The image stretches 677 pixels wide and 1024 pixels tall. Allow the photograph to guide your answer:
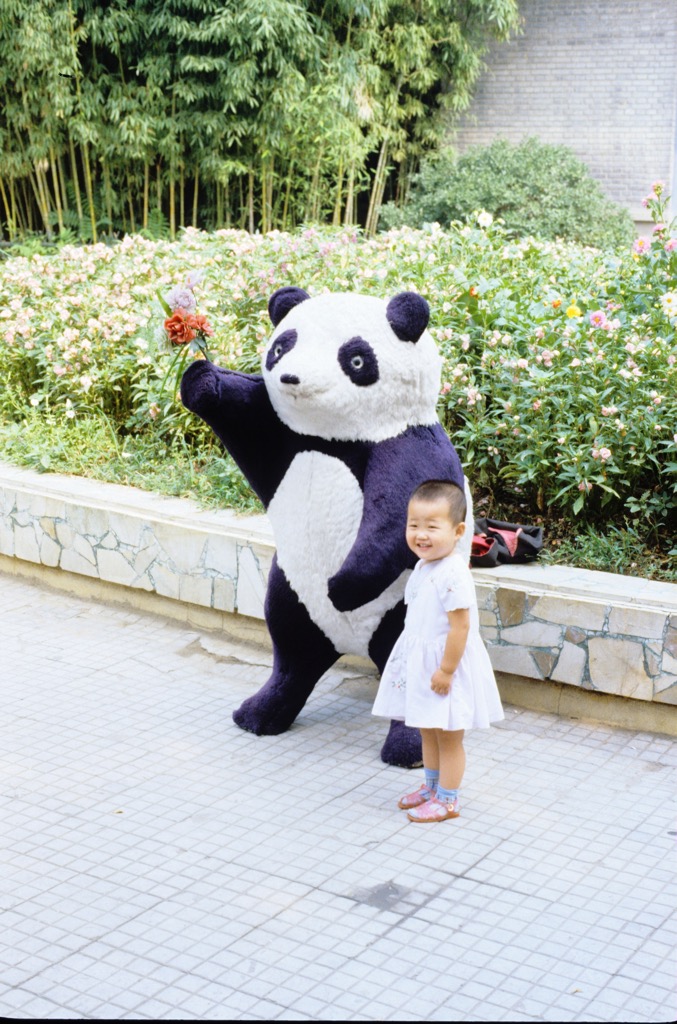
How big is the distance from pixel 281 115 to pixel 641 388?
780cm

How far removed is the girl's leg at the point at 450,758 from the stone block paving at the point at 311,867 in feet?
0.39

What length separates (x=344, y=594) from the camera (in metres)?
3.38

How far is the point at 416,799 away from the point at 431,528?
0.79 meters

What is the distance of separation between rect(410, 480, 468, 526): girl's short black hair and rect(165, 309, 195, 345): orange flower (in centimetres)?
98

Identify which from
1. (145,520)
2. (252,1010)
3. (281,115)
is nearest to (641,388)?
(145,520)

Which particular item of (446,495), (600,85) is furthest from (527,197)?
(446,495)

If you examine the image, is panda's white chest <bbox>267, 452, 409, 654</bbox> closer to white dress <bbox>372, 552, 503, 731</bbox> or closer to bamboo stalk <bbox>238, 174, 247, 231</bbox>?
white dress <bbox>372, 552, 503, 731</bbox>

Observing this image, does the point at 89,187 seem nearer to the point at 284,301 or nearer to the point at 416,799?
the point at 284,301

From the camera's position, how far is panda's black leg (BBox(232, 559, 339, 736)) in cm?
371

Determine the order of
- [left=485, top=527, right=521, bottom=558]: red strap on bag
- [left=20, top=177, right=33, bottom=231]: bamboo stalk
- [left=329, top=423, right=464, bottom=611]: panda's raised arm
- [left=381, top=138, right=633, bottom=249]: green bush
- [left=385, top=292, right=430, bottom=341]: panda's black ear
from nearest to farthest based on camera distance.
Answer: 1. [left=329, top=423, right=464, bottom=611]: panda's raised arm
2. [left=385, top=292, right=430, bottom=341]: panda's black ear
3. [left=485, top=527, right=521, bottom=558]: red strap on bag
4. [left=381, top=138, right=633, bottom=249]: green bush
5. [left=20, top=177, right=33, bottom=231]: bamboo stalk

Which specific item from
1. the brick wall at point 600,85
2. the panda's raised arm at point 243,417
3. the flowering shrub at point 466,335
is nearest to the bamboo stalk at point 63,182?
the flowering shrub at point 466,335

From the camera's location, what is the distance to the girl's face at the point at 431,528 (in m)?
3.15

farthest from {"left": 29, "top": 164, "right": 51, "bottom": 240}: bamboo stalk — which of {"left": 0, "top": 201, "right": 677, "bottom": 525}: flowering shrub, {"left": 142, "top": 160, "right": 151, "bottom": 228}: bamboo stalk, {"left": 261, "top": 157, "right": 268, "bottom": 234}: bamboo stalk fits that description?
{"left": 0, "top": 201, "right": 677, "bottom": 525}: flowering shrub

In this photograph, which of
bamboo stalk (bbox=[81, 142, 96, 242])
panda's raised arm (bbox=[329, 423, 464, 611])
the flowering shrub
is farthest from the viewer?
bamboo stalk (bbox=[81, 142, 96, 242])
